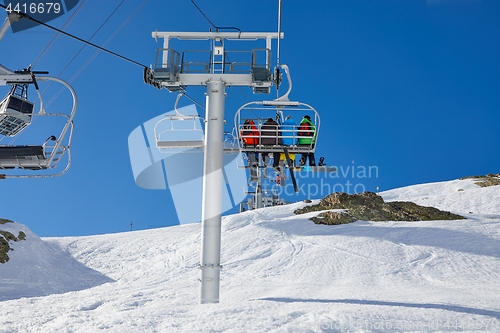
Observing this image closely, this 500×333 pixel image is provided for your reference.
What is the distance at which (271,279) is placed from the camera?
1325 centimetres

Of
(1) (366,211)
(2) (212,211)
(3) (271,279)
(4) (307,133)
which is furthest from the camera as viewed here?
(1) (366,211)

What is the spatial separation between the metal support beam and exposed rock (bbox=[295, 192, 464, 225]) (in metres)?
10.0

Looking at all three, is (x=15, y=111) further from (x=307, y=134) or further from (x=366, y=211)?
(x=366, y=211)

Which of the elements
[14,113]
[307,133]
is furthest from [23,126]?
[307,133]

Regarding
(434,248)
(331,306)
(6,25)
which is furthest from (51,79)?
(434,248)

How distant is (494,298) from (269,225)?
421 inches

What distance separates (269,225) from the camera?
64.3 feet

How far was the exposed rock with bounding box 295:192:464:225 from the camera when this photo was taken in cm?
2005

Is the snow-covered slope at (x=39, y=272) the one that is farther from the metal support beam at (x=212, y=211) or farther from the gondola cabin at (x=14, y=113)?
the metal support beam at (x=212, y=211)

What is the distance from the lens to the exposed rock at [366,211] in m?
20.0

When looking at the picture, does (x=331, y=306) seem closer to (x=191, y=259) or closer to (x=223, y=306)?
(x=223, y=306)

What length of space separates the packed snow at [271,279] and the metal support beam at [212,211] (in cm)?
45

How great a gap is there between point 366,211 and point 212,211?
12.5 m

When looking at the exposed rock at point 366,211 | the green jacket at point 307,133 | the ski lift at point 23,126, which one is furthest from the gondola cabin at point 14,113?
the exposed rock at point 366,211
